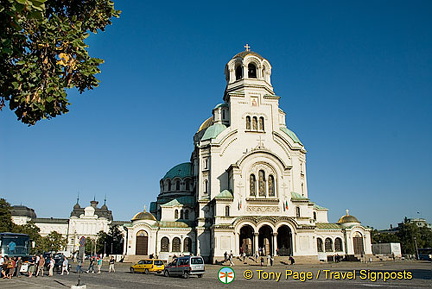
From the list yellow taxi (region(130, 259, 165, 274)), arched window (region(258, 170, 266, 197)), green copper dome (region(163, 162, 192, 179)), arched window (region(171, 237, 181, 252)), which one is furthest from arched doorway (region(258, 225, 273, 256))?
green copper dome (region(163, 162, 192, 179))

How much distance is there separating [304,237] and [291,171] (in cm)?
871

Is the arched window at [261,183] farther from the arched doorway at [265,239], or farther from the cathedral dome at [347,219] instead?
the cathedral dome at [347,219]

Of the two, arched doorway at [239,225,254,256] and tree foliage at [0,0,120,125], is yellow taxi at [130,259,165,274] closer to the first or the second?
arched doorway at [239,225,254,256]

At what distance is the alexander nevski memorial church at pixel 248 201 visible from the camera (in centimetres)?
4200

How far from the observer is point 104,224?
10700 centimetres

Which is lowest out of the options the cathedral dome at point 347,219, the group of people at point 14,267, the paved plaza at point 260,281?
the paved plaza at point 260,281

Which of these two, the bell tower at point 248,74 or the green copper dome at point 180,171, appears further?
the green copper dome at point 180,171

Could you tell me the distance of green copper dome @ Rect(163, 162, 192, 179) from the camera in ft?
187

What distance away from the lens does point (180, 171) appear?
57.6 meters

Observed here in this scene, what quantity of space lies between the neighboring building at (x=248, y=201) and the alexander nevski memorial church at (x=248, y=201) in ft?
0.37

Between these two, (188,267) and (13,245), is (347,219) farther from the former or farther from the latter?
(13,245)

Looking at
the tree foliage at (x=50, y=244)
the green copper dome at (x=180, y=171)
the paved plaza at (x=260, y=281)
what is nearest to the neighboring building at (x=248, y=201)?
the green copper dome at (x=180, y=171)

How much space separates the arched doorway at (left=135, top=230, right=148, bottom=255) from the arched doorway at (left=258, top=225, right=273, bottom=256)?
13960 millimetres

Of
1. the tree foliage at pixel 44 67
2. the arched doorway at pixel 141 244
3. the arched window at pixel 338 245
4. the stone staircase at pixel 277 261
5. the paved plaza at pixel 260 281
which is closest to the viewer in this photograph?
the tree foliage at pixel 44 67
